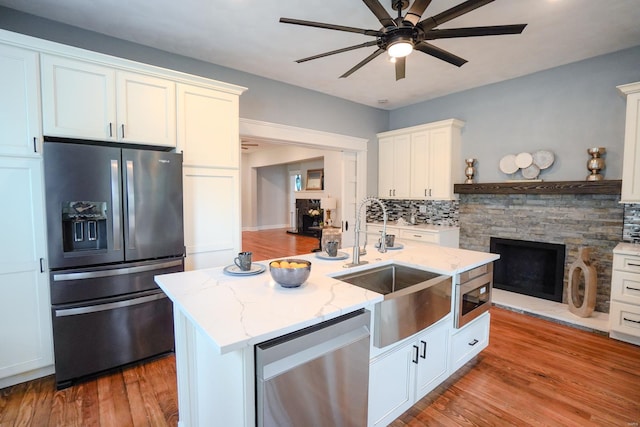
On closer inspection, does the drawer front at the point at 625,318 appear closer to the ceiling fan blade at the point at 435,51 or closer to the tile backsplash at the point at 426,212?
the tile backsplash at the point at 426,212

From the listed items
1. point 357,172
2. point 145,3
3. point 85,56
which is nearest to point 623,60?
point 357,172

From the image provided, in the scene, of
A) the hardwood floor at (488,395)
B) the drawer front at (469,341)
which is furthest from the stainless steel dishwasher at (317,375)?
the drawer front at (469,341)

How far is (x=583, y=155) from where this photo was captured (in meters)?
3.42

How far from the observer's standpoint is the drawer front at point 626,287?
8.96 ft

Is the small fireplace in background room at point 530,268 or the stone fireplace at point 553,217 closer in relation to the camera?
the stone fireplace at point 553,217

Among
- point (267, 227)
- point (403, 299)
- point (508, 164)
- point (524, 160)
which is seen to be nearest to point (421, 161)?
point (508, 164)

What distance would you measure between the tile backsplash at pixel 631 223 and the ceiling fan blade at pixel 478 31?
2.55m

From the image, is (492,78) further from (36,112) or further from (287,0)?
(36,112)

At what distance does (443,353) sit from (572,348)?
1622 millimetres

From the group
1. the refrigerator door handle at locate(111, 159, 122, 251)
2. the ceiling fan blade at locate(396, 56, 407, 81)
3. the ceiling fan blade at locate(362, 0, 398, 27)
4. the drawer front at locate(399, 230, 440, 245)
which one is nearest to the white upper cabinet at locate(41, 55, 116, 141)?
the refrigerator door handle at locate(111, 159, 122, 251)

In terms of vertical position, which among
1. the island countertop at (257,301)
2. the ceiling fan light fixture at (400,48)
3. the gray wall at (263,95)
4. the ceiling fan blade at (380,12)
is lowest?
the island countertop at (257,301)

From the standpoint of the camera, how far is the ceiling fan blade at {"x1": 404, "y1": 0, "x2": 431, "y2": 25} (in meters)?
1.74

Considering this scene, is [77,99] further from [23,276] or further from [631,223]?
[631,223]

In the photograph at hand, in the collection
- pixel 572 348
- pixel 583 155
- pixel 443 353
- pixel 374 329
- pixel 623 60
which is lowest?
pixel 572 348
